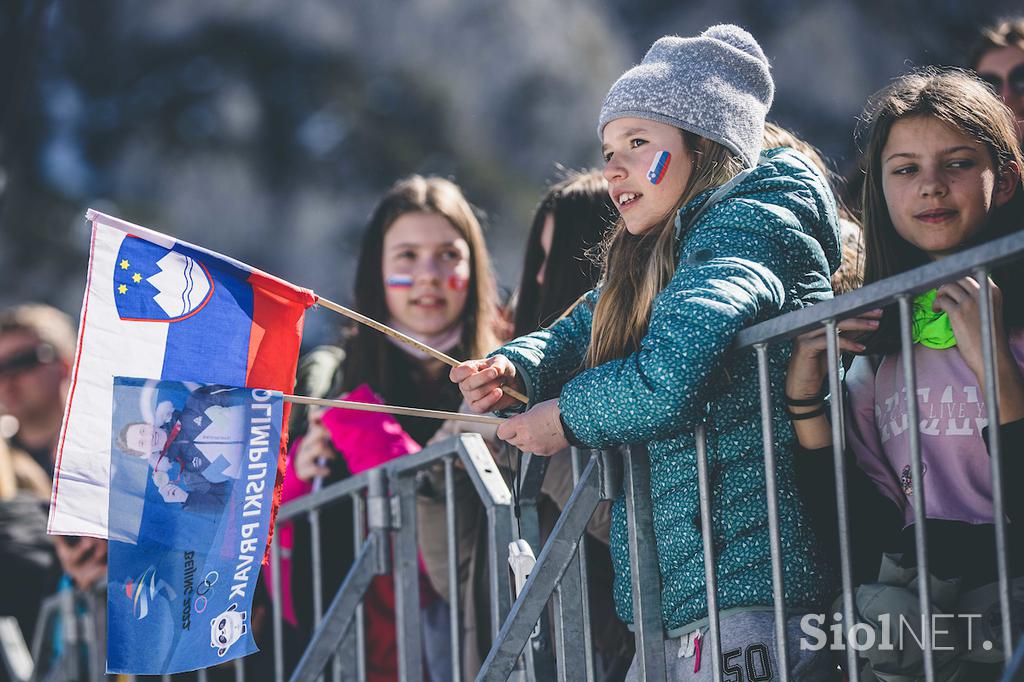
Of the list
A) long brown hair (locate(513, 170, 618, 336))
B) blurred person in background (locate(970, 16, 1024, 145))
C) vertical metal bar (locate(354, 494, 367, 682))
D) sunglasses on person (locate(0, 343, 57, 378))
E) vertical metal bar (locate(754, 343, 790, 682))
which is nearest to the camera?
vertical metal bar (locate(754, 343, 790, 682))

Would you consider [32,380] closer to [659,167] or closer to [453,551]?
[453,551]

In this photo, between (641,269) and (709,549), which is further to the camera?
(641,269)

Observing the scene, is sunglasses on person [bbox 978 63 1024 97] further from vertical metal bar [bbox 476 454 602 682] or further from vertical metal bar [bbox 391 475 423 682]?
vertical metal bar [bbox 391 475 423 682]

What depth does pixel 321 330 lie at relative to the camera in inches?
459

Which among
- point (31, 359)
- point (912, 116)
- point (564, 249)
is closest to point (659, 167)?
point (912, 116)

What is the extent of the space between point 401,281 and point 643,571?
2.01 meters

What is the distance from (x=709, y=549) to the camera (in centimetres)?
273

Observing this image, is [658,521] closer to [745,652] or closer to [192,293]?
[745,652]

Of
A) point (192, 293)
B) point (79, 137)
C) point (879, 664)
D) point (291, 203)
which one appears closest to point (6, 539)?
point (192, 293)

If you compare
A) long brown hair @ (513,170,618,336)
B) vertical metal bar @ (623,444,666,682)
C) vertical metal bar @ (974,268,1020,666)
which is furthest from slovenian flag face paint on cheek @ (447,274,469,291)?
vertical metal bar @ (974,268,1020,666)

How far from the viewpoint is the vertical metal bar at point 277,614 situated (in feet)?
14.1

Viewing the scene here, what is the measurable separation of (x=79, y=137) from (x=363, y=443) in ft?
33.2

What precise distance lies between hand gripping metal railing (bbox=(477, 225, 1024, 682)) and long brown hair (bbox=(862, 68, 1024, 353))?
1.10 ft

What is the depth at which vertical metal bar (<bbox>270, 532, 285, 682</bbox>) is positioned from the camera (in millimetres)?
4285
